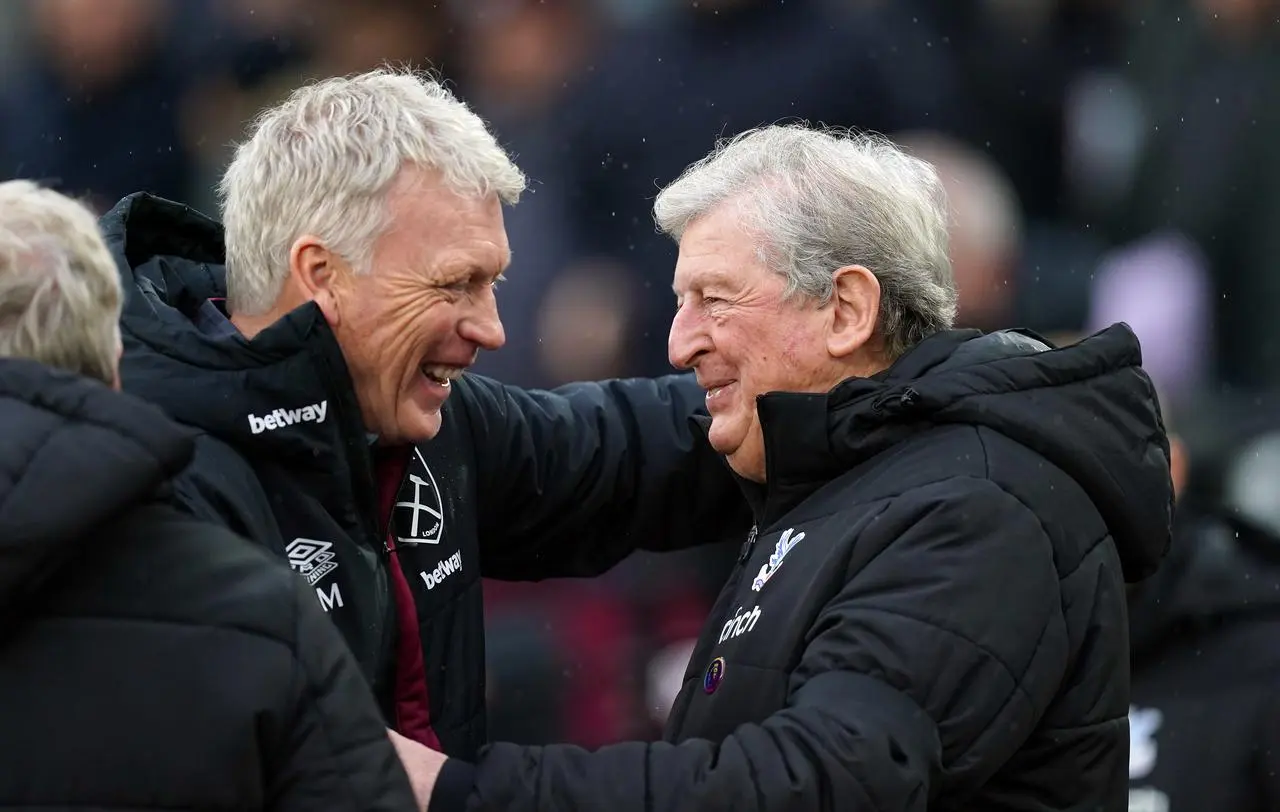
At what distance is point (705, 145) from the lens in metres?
4.59

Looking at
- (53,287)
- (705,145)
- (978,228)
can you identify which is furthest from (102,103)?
(53,287)

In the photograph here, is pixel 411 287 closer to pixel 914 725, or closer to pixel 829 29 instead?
pixel 914 725

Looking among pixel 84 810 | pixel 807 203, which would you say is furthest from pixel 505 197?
pixel 84 810

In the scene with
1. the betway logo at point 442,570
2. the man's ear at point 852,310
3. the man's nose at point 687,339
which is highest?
the man's ear at point 852,310

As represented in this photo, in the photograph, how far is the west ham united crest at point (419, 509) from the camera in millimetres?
3047

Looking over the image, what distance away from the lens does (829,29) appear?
4512 millimetres

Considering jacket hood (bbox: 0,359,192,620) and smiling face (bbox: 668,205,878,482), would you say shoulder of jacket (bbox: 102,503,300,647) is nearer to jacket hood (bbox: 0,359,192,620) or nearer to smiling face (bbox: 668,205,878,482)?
jacket hood (bbox: 0,359,192,620)

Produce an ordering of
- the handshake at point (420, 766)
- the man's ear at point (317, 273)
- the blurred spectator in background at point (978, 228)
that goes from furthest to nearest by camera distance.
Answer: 1. the blurred spectator in background at point (978, 228)
2. the man's ear at point (317, 273)
3. the handshake at point (420, 766)

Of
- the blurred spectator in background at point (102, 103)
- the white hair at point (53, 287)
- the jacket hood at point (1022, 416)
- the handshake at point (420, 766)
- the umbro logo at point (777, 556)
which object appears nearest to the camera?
the white hair at point (53, 287)

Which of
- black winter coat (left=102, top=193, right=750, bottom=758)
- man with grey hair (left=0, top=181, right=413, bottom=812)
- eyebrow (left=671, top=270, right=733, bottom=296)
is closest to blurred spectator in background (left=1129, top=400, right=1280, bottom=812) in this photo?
black winter coat (left=102, top=193, right=750, bottom=758)

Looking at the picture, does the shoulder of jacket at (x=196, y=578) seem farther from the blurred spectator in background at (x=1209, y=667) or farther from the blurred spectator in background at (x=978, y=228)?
the blurred spectator in background at (x=978, y=228)

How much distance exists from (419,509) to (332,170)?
64 centimetres

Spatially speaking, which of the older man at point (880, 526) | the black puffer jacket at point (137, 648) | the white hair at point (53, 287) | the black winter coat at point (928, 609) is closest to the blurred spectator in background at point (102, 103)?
the older man at point (880, 526)

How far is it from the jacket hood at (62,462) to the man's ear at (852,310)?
1320mm
